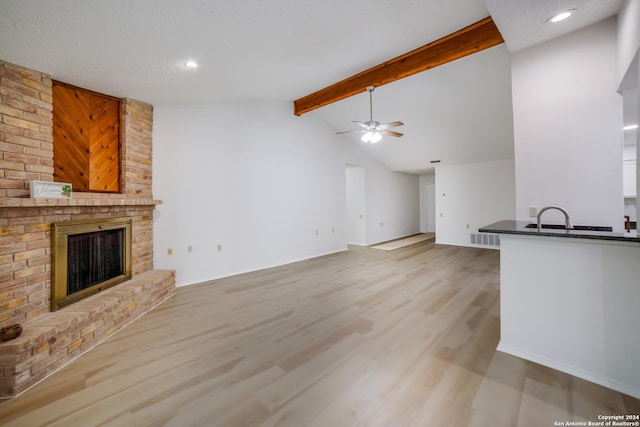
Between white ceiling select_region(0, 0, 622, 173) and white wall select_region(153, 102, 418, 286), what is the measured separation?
489 mm

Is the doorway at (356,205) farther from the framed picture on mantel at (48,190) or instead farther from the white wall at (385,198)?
the framed picture on mantel at (48,190)

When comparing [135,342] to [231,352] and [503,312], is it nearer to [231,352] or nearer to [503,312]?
[231,352]

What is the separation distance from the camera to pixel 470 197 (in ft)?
23.9

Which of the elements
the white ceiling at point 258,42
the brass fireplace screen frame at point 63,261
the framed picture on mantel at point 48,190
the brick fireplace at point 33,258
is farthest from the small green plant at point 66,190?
the white ceiling at point 258,42

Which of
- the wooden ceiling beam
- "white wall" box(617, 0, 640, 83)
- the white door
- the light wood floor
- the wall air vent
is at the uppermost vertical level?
the wooden ceiling beam

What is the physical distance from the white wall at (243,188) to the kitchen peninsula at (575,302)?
3.85m

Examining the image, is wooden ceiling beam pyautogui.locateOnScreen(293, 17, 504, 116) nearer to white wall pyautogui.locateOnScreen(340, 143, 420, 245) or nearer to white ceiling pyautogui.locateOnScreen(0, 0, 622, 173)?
white ceiling pyautogui.locateOnScreen(0, 0, 622, 173)

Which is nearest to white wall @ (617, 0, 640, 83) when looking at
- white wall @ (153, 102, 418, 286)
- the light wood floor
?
the light wood floor

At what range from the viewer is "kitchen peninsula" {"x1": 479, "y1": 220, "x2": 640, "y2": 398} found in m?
1.70

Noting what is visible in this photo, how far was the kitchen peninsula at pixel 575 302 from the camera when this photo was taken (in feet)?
5.59

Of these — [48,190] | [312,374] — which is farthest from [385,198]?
[48,190]

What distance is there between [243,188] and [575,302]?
14.7 ft

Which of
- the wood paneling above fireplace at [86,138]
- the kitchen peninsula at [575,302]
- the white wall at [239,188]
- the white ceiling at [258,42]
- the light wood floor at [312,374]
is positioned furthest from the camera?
the white wall at [239,188]

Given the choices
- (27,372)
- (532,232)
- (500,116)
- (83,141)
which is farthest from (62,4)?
(500,116)
